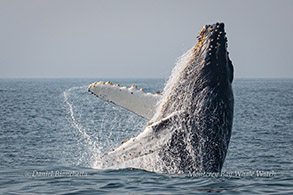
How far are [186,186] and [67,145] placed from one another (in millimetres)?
12380

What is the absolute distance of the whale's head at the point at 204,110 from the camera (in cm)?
945

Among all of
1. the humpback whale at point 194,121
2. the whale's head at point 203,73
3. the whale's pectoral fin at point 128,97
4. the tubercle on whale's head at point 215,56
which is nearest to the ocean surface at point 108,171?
the humpback whale at point 194,121

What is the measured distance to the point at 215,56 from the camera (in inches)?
378

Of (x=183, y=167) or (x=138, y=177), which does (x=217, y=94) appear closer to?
(x=183, y=167)

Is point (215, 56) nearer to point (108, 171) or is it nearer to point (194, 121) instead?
point (194, 121)

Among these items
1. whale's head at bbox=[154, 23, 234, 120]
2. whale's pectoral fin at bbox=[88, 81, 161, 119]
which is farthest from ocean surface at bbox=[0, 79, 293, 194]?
whale's head at bbox=[154, 23, 234, 120]

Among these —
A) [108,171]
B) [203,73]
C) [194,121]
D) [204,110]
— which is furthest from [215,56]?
[108,171]

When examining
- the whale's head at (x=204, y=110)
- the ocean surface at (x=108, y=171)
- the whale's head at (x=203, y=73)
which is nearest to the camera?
the ocean surface at (x=108, y=171)

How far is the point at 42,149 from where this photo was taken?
18.7m

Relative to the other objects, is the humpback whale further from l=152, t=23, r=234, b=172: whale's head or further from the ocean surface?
the ocean surface

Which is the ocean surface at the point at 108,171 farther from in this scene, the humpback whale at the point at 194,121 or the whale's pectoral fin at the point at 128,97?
the whale's pectoral fin at the point at 128,97

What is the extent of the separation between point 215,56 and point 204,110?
1164 mm

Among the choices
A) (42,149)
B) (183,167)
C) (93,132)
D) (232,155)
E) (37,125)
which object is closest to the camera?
(183,167)

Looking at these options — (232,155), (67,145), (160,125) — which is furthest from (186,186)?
(67,145)
